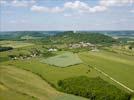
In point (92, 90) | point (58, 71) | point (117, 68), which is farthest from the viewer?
point (117, 68)

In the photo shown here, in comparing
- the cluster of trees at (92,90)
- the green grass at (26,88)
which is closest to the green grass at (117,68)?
the cluster of trees at (92,90)

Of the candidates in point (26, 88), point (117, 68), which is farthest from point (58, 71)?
point (26, 88)

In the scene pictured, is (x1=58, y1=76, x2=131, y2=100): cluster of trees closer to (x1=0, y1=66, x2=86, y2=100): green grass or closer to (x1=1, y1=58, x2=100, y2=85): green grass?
(x1=0, y1=66, x2=86, y2=100): green grass

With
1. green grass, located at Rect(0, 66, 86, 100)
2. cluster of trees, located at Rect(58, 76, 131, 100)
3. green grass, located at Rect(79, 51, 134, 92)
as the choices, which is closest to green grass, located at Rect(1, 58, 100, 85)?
green grass, located at Rect(0, 66, 86, 100)

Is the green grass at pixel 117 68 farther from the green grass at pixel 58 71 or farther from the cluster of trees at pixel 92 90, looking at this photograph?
the cluster of trees at pixel 92 90

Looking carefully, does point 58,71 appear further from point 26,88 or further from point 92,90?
point 92,90

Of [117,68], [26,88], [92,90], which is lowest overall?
[117,68]

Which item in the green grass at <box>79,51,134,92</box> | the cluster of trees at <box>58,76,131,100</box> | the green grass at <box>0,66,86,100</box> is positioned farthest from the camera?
the green grass at <box>79,51,134,92</box>
